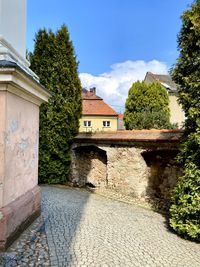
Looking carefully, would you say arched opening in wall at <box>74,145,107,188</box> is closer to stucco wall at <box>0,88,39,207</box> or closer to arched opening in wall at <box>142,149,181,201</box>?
arched opening in wall at <box>142,149,181,201</box>

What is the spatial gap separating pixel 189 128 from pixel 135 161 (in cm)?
328

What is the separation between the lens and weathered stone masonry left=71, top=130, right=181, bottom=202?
8.16 metres

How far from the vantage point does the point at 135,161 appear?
29.4 feet

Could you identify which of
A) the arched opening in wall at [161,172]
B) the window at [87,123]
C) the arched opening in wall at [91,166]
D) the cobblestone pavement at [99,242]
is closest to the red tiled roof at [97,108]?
the window at [87,123]

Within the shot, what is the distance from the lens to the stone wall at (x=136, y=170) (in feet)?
27.5

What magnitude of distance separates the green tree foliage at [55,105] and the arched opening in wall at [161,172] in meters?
3.88

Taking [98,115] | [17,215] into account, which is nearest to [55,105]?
[17,215]

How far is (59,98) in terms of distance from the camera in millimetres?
11617

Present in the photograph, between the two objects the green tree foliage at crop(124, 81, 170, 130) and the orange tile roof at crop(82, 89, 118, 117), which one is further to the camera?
the orange tile roof at crop(82, 89, 118, 117)

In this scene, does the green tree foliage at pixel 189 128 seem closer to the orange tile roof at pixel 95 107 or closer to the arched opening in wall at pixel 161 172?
the arched opening in wall at pixel 161 172

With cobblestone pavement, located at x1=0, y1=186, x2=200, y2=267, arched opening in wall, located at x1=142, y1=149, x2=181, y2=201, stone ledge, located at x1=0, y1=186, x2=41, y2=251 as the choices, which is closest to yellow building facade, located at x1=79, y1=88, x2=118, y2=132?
arched opening in wall, located at x1=142, y1=149, x2=181, y2=201

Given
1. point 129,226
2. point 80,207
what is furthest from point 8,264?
point 80,207

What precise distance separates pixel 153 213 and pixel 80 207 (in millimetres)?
1749

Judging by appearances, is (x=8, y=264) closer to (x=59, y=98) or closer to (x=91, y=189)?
(x=91, y=189)
